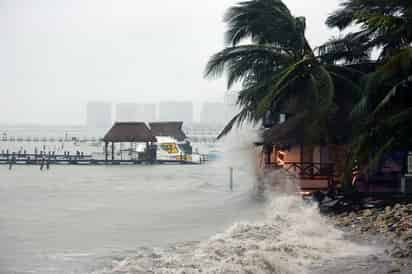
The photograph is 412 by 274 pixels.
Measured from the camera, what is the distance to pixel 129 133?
52312 mm

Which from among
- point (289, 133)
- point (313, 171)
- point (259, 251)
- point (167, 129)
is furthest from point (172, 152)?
point (259, 251)

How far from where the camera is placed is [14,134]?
15950 cm

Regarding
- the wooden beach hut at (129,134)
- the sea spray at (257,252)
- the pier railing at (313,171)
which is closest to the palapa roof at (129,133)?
the wooden beach hut at (129,134)

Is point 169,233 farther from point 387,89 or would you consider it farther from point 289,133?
point 289,133

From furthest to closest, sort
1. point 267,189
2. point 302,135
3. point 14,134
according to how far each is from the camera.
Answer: point 14,134 < point 267,189 < point 302,135

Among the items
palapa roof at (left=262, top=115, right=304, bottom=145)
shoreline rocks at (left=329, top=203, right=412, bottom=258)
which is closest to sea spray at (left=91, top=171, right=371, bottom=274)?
shoreline rocks at (left=329, top=203, right=412, bottom=258)

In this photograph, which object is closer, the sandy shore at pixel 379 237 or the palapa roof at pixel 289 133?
the sandy shore at pixel 379 237

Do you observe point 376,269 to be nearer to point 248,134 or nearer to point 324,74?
point 324,74

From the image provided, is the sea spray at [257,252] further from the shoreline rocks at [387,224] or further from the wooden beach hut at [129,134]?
the wooden beach hut at [129,134]

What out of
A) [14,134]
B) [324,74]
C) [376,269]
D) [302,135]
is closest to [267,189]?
[302,135]

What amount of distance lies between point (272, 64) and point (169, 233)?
26.7 feet

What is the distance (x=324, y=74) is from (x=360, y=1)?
14.0 ft

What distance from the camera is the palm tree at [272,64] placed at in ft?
57.6

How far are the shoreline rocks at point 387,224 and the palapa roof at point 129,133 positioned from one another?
126 ft
